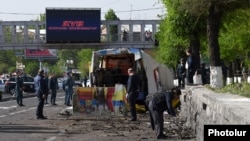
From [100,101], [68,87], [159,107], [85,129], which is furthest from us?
[68,87]

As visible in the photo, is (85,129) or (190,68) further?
(190,68)

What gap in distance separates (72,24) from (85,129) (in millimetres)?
44150

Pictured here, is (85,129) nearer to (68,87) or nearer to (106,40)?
(68,87)

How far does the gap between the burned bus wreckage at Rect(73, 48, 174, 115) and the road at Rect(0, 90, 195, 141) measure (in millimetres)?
390

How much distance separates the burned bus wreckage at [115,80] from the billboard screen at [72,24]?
117ft

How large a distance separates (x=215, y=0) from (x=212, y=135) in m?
13.4

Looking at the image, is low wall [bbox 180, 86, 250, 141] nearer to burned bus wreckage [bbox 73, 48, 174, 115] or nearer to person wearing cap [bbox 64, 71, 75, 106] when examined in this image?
burned bus wreckage [bbox 73, 48, 174, 115]

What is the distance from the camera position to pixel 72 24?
5906cm

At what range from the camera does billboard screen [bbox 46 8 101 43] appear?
2317 inches

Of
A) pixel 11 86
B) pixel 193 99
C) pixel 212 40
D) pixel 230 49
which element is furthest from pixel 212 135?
pixel 11 86

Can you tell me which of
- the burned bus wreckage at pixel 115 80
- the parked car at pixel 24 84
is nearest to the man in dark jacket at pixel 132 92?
the burned bus wreckage at pixel 115 80

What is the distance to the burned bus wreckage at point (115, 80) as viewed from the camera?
1916 cm

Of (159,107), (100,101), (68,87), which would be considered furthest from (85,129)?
(68,87)

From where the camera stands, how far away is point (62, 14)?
194ft
